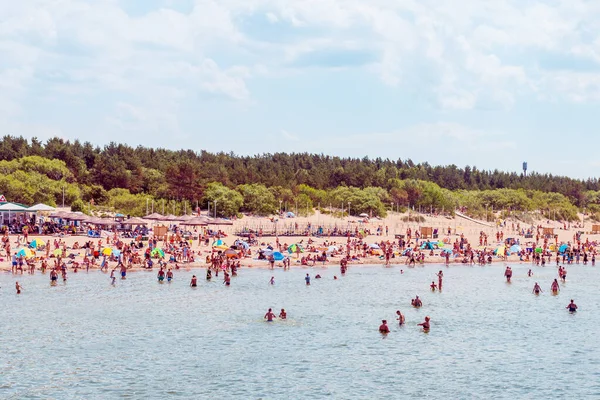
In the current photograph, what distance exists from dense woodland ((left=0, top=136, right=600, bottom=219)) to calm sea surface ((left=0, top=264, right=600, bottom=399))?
39486 millimetres

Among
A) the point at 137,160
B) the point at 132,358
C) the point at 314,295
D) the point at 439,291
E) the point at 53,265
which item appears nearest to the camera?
the point at 132,358

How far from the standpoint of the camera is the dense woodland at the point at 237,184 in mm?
86188

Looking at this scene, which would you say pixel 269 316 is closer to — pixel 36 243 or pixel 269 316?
pixel 269 316

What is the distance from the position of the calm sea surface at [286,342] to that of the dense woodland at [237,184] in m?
39.5

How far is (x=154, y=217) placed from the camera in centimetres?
6562

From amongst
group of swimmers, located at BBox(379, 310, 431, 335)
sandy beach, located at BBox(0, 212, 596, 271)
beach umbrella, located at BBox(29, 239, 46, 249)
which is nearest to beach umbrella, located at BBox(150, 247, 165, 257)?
sandy beach, located at BBox(0, 212, 596, 271)

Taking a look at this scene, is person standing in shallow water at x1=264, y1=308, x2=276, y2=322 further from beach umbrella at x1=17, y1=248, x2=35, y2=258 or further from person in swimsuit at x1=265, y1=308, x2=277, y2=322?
beach umbrella at x1=17, y1=248, x2=35, y2=258

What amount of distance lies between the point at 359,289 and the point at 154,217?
25.3 meters

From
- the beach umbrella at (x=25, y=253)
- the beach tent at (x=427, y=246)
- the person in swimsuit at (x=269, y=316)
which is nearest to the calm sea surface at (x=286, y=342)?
the person in swimsuit at (x=269, y=316)

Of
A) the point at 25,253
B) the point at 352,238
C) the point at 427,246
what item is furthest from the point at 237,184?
the point at 25,253

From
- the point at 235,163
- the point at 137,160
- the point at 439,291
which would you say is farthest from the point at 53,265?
the point at 235,163

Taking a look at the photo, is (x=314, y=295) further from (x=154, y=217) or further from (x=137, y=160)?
(x=137, y=160)

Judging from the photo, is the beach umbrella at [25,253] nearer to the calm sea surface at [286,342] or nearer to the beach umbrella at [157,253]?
the calm sea surface at [286,342]

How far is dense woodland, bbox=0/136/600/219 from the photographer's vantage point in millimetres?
86188
